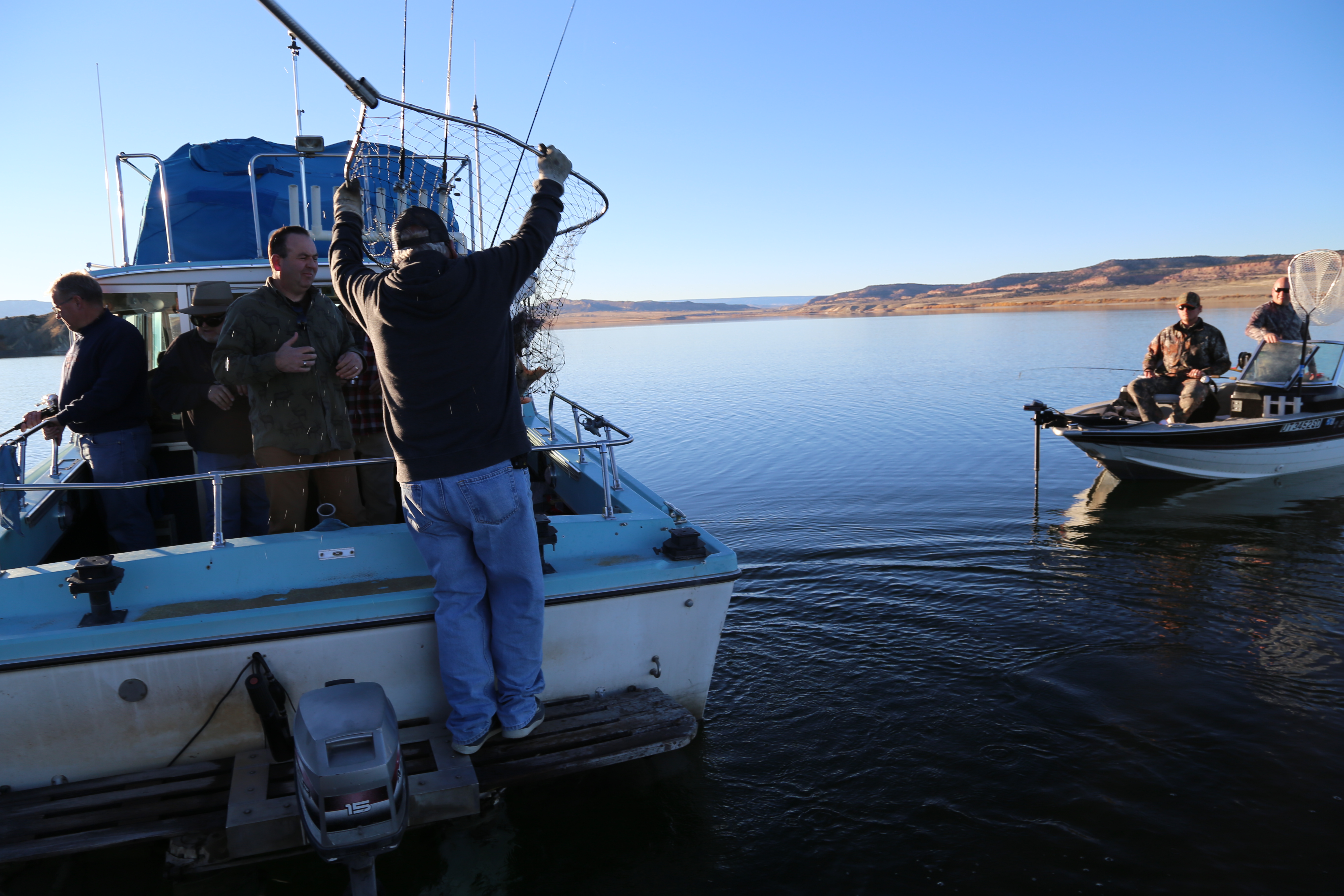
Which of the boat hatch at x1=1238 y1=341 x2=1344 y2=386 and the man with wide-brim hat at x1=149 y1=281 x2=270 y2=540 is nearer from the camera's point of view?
the man with wide-brim hat at x1=149 y1=281 x2=270 y2=540

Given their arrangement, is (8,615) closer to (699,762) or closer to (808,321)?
(699,762)

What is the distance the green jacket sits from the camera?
3854mm

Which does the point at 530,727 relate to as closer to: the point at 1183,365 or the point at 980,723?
the point at 980,723

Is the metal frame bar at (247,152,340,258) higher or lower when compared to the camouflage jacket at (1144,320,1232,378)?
higher

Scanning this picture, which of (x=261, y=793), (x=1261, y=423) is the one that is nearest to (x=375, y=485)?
(x=261, y=793)

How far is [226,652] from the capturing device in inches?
125

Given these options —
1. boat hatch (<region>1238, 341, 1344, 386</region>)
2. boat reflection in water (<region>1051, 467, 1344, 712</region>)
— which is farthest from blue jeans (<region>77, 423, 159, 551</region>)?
boat hatch (<region>1238, 341, 1344, 386</region>)

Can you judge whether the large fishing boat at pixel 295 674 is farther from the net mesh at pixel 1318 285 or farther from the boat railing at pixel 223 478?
the net mesh at pixel 1318 285

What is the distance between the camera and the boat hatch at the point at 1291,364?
10.3 metres

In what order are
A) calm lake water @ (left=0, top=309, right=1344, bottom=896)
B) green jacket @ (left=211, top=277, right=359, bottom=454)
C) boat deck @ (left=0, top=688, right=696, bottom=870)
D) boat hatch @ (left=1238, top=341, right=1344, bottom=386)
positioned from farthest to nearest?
boat hatch @ (left=1238, top=341, right=1344, bottom=386) < green jacket @ (left=211, top=277, right=359, bottom=454) < calm lake water @ (left=0, top=309, right=1344, bottom=896) < boat deck @ (left=0, top=688, right=696, bottom=870)

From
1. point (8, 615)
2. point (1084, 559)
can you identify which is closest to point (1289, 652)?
point (1084, 559)

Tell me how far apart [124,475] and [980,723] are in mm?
5054

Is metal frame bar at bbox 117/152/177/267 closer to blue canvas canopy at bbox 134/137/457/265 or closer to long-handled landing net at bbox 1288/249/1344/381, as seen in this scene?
blue canvas canopy at bbox 134/137/457/265

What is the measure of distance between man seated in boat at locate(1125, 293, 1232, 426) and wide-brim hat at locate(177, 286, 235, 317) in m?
10.2
